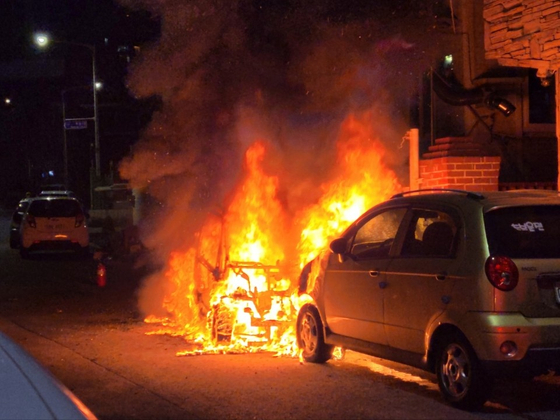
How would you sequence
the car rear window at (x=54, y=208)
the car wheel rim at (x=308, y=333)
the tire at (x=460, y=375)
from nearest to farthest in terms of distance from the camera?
the tire at (x=460, y=375), the car wheel rim at (x=308, y=333), the car rear window at (x=54, y=208)

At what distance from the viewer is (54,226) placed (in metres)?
21.2

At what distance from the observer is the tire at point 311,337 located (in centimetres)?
845

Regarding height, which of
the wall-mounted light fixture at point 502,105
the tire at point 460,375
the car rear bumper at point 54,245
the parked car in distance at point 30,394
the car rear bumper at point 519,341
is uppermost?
the wall-mounted light fixture at point 502,105

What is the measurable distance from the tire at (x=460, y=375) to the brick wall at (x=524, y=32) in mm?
5253

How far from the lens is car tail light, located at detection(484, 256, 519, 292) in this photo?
6281 millimetres

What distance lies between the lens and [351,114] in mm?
11969

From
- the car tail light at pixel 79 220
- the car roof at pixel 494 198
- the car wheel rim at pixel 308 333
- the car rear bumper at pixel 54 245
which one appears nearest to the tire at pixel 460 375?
the car roof at pixel 494 198

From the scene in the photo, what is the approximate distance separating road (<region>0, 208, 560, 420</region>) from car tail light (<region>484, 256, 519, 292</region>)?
3.50ft

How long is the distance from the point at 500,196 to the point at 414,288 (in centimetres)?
105

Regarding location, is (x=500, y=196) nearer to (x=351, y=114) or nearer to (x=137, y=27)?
(x=351, y=114)

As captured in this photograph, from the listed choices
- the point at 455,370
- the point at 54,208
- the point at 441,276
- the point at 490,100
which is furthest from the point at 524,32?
the point at 54,208

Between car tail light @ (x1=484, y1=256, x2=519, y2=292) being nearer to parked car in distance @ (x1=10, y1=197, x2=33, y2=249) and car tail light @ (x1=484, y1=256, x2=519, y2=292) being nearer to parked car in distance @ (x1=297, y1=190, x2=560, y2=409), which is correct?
parked car in distance @ (x1=297, y1=190, x2=560, y2=409)

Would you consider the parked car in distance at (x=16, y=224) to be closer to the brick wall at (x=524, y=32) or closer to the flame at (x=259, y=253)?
the flame at (x=259, y=253)

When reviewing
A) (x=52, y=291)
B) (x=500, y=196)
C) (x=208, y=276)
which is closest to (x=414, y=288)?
(x=500, y=196)
